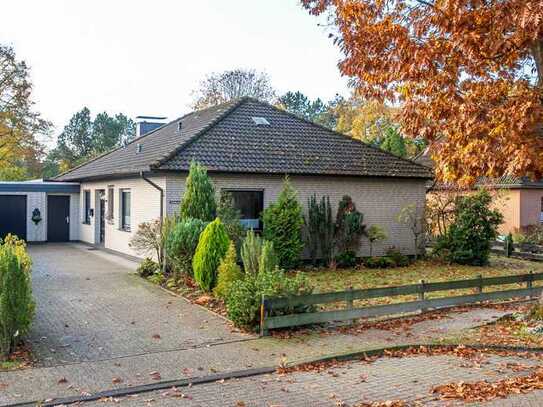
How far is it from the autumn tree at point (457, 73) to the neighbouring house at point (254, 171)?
7.05 meters

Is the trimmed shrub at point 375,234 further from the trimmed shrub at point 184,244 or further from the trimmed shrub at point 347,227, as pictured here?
the trimmed shrub at point 184,244

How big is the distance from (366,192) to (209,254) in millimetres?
8663

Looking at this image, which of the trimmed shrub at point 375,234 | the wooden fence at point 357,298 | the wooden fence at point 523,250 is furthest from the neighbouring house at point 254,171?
the wooden fence at point 357,298

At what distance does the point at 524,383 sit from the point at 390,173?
529 inches

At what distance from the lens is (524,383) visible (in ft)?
23.2

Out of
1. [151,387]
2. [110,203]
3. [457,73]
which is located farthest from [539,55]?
[110,203]

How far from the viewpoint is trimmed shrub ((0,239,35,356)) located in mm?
8023

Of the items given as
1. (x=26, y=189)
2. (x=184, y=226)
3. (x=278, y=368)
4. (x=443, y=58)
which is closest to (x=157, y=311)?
(x=184, y=226)

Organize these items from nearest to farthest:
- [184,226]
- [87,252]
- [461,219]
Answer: [184,226], [461,219], [87,252]

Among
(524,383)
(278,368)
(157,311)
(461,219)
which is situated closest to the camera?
(524,383)

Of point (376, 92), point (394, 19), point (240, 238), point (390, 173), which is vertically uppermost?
point (394, 19)

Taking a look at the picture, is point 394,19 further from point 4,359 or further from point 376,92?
point 4,359

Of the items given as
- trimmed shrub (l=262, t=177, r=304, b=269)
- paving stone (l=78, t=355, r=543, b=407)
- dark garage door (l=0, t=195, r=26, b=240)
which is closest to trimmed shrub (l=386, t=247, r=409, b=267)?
trimmed shrub (l=262, t=177, r=304, b=269)

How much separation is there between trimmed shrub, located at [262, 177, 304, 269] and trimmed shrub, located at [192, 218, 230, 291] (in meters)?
3.92
